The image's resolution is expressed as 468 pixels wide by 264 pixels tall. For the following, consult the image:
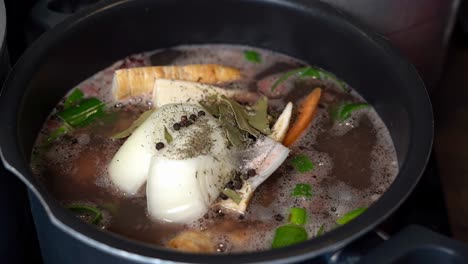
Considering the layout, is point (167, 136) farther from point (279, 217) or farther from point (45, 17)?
point (45, 17)

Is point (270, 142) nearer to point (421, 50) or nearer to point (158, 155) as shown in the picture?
point (158, 155)

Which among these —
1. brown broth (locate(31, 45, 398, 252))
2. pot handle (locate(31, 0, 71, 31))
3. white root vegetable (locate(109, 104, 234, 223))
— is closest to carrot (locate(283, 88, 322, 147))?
brown broth (locate(31, 45, 398, 252))

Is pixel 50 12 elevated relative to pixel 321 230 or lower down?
elevated

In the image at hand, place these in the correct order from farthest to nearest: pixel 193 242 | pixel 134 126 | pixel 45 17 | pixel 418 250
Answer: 1. pixel 45 17
2. pixel 134 126
3. pixel 193 242
4. pixel 418 250

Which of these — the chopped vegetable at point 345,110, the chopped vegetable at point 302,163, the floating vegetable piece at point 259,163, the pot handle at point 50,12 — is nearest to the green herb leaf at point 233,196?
the floating vegetable piece at point 259,163

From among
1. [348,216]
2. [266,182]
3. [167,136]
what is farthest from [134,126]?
[348,216]

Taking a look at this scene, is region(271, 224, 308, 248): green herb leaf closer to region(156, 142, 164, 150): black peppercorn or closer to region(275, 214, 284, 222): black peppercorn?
region(275, 214, 284, 222): black peppercorn
